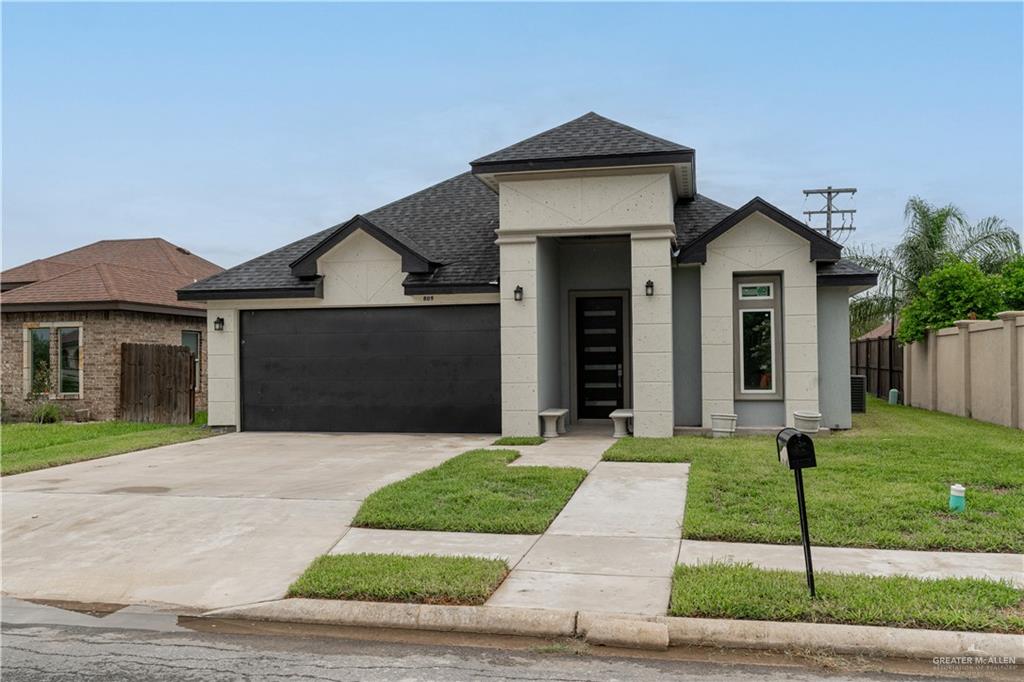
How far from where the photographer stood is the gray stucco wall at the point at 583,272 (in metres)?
16.4

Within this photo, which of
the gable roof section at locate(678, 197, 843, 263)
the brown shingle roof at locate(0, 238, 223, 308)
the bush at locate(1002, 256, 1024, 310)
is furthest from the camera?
the brown shingle roof at locate(0, 238, 223, 308)

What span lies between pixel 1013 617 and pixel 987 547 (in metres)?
1.90

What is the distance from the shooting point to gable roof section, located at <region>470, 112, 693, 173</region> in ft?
44.8

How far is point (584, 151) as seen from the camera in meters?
14.0

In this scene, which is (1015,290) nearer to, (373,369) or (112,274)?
(373,369)

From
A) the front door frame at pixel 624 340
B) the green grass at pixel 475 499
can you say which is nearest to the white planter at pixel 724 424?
the front door frame at pixel 624 340

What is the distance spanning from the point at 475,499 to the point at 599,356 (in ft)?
27.7

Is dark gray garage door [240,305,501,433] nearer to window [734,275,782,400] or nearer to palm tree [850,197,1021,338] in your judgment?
window [734,275,782,400]

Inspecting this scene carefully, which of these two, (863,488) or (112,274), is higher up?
(112,274)

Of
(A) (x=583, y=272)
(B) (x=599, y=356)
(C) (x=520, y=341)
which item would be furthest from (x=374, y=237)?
(B) (x=599, y=356)

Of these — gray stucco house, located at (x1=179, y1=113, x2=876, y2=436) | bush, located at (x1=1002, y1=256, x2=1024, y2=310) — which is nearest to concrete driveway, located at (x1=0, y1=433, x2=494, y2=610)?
gray stucco house, located at (x1=179, y1=113, x2=876, y2=436)

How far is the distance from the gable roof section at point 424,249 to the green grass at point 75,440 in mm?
2945

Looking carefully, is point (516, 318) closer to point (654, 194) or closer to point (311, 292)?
point (654, 194)

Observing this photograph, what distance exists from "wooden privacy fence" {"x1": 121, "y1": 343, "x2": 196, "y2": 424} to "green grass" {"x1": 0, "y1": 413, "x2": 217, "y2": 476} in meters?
0.62
